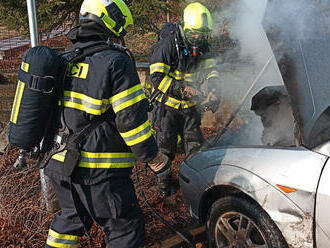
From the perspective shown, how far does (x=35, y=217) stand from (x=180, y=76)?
2.16 m

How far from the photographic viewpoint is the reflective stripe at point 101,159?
2246mm

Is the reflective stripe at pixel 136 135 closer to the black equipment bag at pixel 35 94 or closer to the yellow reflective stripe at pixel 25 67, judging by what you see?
the black equipment bag at pixel 35 94

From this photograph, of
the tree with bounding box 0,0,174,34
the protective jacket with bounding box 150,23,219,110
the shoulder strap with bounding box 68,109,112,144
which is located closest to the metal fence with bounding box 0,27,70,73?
the tree with bounding box 0,0,174,34

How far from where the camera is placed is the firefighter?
2168mm

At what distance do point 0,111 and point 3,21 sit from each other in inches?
62.1

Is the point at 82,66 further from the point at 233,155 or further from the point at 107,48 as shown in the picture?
the point at 233,155

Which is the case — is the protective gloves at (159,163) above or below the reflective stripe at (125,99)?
below

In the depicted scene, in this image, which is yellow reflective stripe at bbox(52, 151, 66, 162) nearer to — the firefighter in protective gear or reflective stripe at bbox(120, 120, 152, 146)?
reflective stripe at bbox(120, 120, 152, 146)

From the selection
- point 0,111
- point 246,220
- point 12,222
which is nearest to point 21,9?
point 0,111

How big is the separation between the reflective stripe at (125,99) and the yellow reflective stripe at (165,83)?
70.9 inches

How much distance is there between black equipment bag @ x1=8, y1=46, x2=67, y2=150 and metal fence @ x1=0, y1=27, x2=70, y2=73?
6.08m

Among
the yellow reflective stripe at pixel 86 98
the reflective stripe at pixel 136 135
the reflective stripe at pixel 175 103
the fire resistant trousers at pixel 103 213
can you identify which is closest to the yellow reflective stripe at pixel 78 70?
the yellow reflective stripe at pixel 86 98

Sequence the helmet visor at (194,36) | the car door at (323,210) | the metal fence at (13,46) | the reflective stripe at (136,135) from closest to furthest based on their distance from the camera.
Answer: the car door at (323,210)
the reflective stripe at (136,135)
the helmet visor at (194,36)
the metal fence at (13,46)

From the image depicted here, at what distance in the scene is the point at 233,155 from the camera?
2584mm
